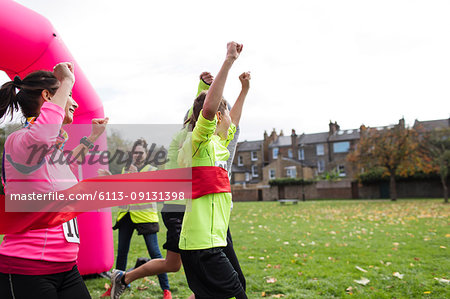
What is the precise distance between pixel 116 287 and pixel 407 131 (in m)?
28.7

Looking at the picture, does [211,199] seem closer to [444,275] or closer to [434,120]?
[444,275]

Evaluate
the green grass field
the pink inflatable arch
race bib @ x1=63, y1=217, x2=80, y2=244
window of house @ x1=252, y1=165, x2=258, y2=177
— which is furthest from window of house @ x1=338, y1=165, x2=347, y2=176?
race bib @ x1=63, y1=217, x2=80, y2=244

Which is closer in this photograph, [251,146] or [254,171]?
[254,171]

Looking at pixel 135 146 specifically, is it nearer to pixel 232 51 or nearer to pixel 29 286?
pixel 232 51

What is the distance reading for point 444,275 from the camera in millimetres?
5293

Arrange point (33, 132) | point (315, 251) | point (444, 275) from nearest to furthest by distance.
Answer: point (33, 132) < point (444, 275) < point (315, 251)

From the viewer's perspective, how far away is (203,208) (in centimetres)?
273

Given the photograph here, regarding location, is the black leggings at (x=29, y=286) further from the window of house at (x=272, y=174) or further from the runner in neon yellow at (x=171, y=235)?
the window of house at (x=272, y=174)

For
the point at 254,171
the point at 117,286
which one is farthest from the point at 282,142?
the point at 117,286

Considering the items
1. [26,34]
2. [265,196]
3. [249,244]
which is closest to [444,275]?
[249,244]

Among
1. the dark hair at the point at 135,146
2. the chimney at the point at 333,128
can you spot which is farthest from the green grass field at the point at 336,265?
the chimney at the point at 333,128

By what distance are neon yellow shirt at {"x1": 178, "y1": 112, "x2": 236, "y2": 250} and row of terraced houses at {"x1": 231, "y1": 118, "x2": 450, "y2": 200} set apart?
47871 mm

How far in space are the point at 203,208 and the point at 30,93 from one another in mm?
1336

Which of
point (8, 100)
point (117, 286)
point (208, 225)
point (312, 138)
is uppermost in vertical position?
point (312, 138)
